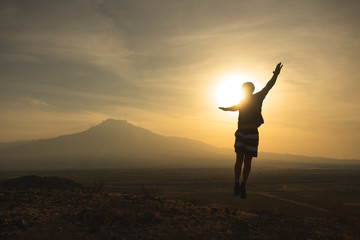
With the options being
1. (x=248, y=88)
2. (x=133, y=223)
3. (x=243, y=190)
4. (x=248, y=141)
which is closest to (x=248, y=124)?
(x=248, y=141)

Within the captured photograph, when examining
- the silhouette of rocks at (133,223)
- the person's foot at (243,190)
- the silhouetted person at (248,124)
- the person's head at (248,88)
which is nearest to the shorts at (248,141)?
the silhouetted person at (248,124)

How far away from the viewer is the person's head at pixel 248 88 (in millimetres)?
5441

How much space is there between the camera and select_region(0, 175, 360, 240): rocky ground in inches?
336

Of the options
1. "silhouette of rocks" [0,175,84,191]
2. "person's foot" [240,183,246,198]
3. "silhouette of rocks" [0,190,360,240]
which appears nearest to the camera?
"person's foot" [240,183,246,198]

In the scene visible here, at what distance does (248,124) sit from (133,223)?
20.0 ft

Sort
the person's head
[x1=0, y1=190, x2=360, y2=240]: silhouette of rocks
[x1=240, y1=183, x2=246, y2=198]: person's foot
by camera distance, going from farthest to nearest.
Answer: [x1=0, y1=190, x2=360, y2=240]: silhouette of rocks < the person's head < [x1=240, y1=183, x2=246, y2=198]: person's foot

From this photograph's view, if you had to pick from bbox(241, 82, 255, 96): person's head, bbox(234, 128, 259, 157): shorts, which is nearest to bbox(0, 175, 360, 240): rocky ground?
bbox(234, 128, 259, 157): shorts

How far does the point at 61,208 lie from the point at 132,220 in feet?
10.6

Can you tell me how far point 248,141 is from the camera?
17.3 feet

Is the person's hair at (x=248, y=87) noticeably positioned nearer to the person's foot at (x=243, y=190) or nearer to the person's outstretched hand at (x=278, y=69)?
the person's outstretched hand at (x=278, y=69)

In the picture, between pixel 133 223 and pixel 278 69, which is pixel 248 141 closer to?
pixel 278 69

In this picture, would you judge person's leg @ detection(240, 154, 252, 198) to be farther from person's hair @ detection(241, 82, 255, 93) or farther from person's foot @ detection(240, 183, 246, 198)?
person's hair @ detection(241, 82, 255, 93)

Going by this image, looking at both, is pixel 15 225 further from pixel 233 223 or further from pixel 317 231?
pixel 317 231

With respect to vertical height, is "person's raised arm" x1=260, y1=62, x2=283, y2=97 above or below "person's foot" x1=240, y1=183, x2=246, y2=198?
above
